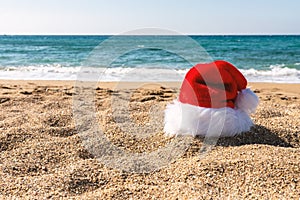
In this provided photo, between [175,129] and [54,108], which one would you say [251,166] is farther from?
[54,108]

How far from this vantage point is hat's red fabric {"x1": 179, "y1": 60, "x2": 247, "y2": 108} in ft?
8.54

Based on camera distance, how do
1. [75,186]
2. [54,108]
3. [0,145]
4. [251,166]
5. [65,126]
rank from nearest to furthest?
1. [75,186]
2. [251,166]
3. [0,145]
4. [65,126]
5. [54,108]

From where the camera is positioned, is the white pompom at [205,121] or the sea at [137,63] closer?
the white pompom at [205,121]

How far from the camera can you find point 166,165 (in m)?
2.34

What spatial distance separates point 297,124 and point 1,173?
261cm

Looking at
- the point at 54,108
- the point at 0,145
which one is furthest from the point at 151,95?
the point at 0,145

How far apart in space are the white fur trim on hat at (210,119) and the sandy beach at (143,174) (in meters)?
0.08

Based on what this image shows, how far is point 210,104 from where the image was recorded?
2.60 m

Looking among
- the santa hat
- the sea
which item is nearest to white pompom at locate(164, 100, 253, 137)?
the santa hat

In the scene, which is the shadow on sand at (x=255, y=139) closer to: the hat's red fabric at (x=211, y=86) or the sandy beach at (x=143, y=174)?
the sandy beach at (x=143, y=174)

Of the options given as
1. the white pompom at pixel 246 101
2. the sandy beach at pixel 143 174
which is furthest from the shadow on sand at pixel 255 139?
the white pompom at pixel 246 101

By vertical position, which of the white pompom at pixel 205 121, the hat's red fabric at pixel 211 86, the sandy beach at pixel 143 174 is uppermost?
the hat's red fabric at pixel 211 86

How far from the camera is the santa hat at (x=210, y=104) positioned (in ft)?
8.51

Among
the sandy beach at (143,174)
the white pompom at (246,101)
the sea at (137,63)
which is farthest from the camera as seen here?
the sea at (137,63)
